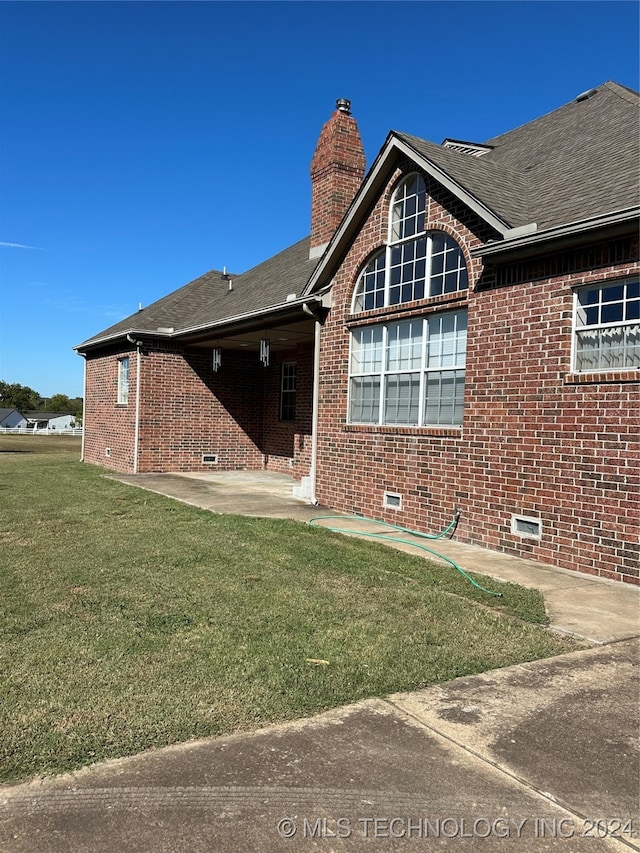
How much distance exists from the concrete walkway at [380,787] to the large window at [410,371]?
5756mm

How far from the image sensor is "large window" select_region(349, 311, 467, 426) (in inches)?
365

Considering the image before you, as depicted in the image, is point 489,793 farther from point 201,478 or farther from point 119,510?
point 201,478

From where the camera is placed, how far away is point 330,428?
11.8 metres

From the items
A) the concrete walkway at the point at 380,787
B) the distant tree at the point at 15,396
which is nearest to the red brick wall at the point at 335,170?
the concrete walkway at the point at 380,787

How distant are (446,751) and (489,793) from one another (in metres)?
0.41

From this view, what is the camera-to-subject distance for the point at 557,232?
7312 millimetres

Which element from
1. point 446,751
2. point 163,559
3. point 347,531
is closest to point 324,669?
point 446,751

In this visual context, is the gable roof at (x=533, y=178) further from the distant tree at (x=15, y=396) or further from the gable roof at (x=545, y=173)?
the distant tree at (x=15, y=396)

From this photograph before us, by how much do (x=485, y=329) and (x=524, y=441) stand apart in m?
1.56

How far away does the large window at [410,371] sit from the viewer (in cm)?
927

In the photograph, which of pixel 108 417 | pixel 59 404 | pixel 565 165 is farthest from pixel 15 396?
pixel 565 165

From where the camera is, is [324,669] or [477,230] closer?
[324,669]

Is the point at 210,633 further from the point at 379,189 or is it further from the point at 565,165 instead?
the point at 565,165

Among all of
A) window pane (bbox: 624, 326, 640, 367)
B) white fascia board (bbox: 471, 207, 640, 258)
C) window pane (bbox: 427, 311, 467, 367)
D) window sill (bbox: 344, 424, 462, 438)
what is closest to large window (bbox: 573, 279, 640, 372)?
window pane (bbox: 624, 326, 640, 367)
